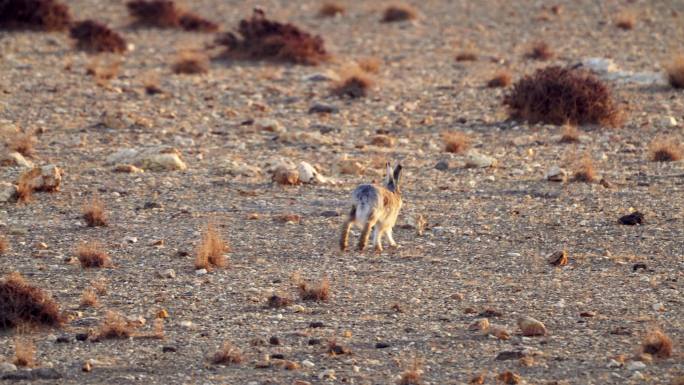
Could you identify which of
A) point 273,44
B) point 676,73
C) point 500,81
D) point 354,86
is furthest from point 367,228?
point 273,44

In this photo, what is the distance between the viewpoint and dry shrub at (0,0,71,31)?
86.1ft

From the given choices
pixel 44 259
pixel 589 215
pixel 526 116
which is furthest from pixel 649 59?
pixel 44 259

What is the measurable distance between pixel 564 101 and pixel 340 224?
22.1ft

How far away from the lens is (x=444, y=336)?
9.20 m

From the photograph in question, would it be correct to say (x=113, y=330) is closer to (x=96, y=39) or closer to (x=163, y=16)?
(x=96, y=39)

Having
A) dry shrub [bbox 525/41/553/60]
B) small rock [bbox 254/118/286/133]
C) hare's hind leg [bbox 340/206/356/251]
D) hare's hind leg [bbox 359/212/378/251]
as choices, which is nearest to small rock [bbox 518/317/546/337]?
hare's hind leg [bbox 359/212/378/251]

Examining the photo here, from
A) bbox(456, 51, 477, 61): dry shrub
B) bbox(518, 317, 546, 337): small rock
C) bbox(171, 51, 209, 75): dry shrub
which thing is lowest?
bbox(518, 317, 546, 337): small rock

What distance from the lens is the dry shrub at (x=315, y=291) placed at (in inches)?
397

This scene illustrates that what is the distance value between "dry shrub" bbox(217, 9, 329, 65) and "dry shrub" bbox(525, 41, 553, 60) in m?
4.25

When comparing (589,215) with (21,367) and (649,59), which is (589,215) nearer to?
(21,367)

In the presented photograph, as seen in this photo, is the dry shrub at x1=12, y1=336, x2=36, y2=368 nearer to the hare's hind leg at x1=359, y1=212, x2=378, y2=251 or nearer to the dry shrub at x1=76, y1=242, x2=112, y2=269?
the dry shrub at x1=76, y1=242, x2=112, y2=269

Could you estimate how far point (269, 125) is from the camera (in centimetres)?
1816

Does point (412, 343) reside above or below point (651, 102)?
below

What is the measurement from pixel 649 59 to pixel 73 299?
56.3 feet
